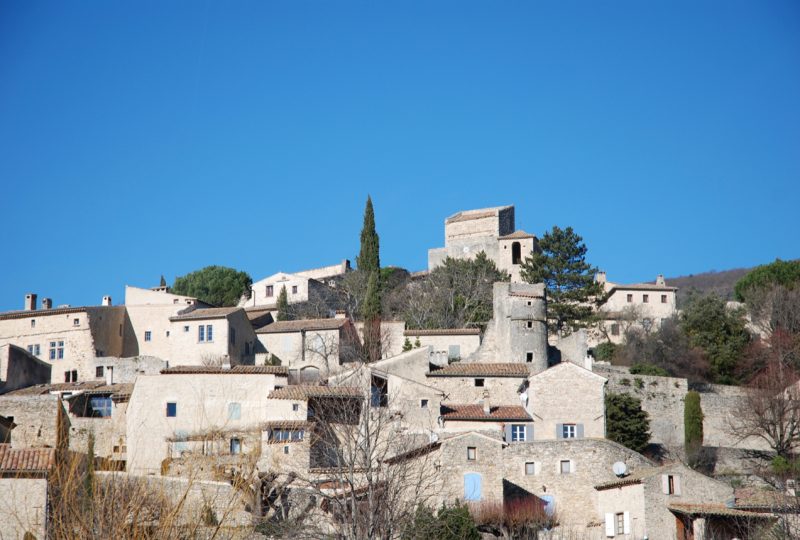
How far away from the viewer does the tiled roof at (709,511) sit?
137 feet

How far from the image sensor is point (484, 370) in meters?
53.8

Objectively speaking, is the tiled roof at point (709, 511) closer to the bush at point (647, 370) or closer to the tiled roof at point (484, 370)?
the tiled roof at point (484, 370)

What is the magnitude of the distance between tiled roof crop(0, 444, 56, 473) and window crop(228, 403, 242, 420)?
18895 millimetres

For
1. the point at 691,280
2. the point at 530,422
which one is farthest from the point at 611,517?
the point at 691,280

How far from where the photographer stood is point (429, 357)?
55094 mm

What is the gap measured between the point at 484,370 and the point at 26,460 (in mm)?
26438

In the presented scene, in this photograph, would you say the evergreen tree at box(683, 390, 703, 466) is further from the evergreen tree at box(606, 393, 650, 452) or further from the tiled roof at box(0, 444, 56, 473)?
the tiled roof at box(0, 444, 56, 473)

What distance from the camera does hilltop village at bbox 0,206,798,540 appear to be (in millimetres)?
39438

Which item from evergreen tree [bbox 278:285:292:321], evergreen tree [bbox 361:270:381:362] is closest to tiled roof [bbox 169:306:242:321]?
evergreen tree [bbox 361:270:381:362]

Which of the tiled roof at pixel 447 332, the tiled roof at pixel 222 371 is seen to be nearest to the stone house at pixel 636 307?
the tiled roof at pixel 447 332

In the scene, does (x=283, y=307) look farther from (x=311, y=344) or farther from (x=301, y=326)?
(x=311, y=344)

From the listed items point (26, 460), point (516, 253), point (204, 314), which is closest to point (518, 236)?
point (516, 253)

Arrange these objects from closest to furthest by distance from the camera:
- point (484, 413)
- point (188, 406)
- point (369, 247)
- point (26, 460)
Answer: point (26, 460)
point (484, 413)
point (188, 406)
point (369, 247)

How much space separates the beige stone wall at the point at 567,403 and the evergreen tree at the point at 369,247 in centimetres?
2691
